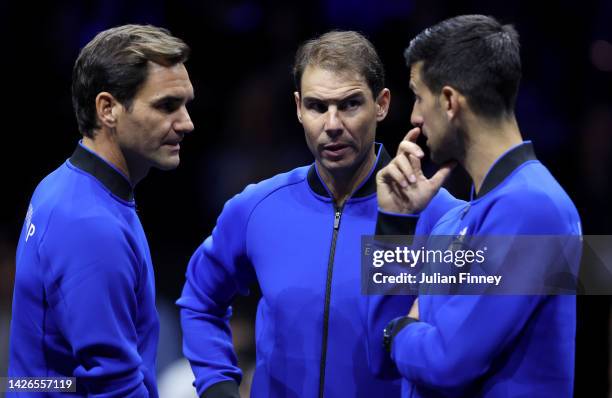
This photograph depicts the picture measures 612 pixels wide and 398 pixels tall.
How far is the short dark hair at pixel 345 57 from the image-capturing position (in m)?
3.19

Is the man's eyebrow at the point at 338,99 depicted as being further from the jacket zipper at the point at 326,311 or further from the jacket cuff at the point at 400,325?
the jacket cuff at the point at 400,325

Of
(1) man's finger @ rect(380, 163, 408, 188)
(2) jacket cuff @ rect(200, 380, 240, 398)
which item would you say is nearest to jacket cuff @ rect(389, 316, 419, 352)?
(1) man's finger @ rect(380, 163, 408, 188)

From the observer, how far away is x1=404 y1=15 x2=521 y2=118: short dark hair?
250 centimetres

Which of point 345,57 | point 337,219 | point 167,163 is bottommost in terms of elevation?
point 337,219

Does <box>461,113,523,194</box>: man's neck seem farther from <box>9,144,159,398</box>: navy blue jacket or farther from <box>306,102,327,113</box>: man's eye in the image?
<box>9,144,159,398</box>: navy blue jacket

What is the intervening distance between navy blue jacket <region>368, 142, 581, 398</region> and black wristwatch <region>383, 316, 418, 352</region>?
0.10 m

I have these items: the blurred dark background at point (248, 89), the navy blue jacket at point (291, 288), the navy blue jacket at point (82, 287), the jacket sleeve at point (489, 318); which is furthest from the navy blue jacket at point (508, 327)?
the blurred dark background at point (248, 89)

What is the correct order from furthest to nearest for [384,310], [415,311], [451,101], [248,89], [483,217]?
[248,89], [384,310], [415,311], [451,101], [483,217]

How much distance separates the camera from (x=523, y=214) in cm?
232

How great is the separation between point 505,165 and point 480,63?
0.30 metres

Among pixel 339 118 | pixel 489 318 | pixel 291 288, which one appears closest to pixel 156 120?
pixel 339 118

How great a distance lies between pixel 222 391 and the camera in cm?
324

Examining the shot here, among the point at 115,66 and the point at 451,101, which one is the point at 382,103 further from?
the point at 115,66

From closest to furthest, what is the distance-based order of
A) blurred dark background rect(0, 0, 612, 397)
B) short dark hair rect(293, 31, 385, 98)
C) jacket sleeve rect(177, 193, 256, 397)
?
short dark hair rect(293, 31, 385, 98), jacket sleeve rect(177, 193, 256, 397), blurred dark background rect(0, 0, 612, 397)
